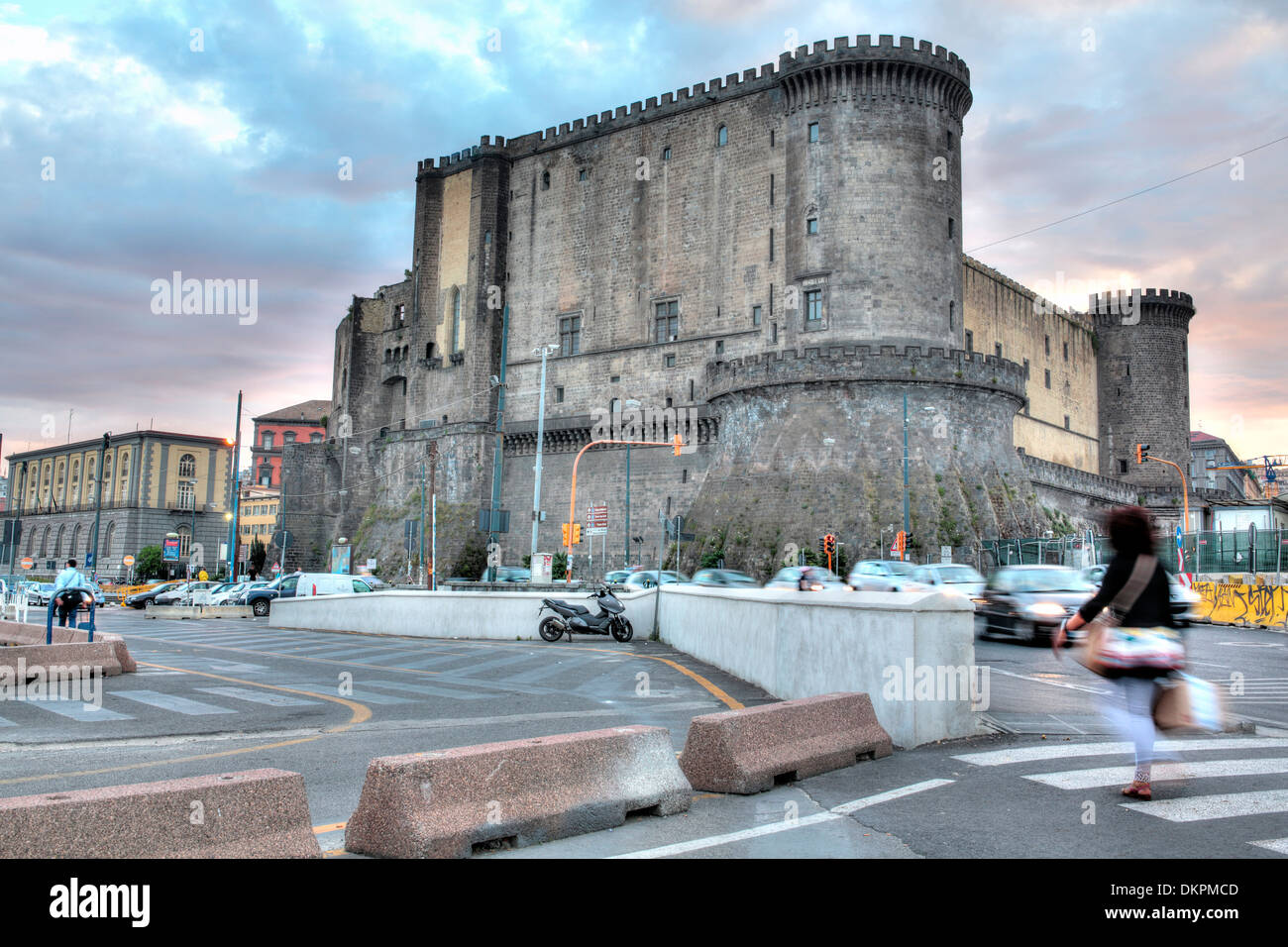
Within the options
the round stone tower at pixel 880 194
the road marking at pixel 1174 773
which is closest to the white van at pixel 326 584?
the round stone tower at pixel 880 194

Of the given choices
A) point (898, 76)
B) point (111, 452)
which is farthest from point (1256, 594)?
point (111, 452)

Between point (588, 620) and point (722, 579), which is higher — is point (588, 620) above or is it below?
below

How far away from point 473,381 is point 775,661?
179 feet

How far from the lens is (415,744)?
8953mm

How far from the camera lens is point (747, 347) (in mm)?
54344

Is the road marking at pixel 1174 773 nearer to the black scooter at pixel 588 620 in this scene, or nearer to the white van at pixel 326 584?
the black scooter at pixel 588 620

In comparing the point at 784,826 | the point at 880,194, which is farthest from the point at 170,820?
the point at 880,194

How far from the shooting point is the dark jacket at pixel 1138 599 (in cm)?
639

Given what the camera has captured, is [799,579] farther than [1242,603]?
No

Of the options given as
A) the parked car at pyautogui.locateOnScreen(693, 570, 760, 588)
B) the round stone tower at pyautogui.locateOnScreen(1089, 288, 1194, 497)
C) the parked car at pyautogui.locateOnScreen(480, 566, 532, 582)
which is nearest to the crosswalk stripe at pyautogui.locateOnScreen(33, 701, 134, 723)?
the parked car at pyautogui.locateOnScreen(693, 570, 760, 588)

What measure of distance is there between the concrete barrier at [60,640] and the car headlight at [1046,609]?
616 inches

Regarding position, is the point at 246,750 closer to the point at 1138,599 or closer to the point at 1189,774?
the point at 1138,599

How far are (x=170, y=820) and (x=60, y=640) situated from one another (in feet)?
46.5

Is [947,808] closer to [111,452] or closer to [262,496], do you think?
[111,452]
